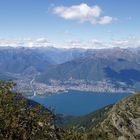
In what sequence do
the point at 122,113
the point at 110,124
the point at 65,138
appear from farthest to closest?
1. the point at 122,113
2. the point at 110,124
3. the point at 65,138

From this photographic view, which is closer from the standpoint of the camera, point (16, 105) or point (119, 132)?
point (16, 105)

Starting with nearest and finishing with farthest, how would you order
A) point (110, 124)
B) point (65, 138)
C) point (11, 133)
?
1. point (11, 133)
2. point (65, 138)
3. point (110, 124)

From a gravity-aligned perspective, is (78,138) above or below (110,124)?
above

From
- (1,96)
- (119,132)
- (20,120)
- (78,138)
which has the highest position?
(1,96)

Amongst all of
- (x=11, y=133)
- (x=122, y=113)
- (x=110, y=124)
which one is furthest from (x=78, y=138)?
(x=122, y=113)

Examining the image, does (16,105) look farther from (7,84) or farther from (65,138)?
(65,138)

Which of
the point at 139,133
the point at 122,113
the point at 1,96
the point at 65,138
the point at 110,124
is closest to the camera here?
the point at 1,96

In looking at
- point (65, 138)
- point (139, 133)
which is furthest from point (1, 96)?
point (139, 133)

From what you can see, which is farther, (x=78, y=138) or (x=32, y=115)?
(x=78, y=138)

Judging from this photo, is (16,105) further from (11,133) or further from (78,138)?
(78,138)
